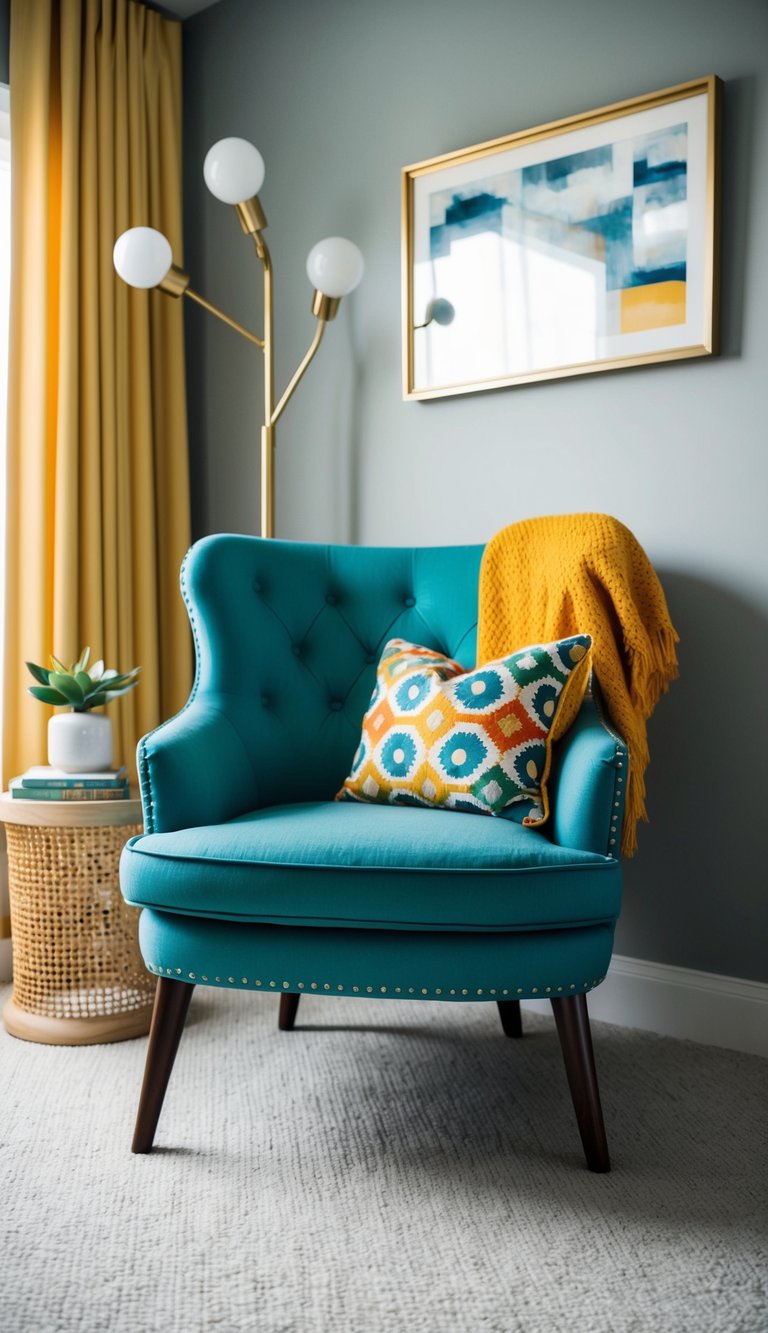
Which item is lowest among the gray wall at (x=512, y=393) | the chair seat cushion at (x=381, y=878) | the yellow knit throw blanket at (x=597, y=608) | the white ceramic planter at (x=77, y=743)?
the chair seat cushion at (x=381, y=878)

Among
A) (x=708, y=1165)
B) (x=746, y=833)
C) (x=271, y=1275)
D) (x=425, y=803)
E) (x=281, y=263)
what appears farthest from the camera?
(x=281, y=263)

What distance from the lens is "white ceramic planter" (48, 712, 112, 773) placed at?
87.4 inches

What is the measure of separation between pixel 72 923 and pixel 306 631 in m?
0.72

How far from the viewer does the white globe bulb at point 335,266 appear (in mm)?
2432

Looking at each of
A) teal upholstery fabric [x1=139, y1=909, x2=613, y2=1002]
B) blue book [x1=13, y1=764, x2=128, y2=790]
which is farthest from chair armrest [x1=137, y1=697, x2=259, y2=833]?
blue book [x1=13, y1=764, x2=128, y2=790]

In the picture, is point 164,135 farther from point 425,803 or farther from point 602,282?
point 425,803

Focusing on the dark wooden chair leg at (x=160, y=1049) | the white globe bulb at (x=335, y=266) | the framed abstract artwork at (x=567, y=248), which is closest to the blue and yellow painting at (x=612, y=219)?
the framed abstract artwork at (x=567, y=248)

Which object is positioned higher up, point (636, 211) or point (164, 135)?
point (164, 135)

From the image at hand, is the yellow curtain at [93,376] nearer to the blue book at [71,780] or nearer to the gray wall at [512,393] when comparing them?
the gray wall at [512,393]

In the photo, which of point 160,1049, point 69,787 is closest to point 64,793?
point 69,787

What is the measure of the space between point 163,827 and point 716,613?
1.12 metres

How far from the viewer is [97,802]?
2.17 metres

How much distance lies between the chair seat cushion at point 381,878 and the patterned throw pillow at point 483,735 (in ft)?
0.49

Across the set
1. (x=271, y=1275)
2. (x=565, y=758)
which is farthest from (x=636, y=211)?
(x=271, y=1275)
